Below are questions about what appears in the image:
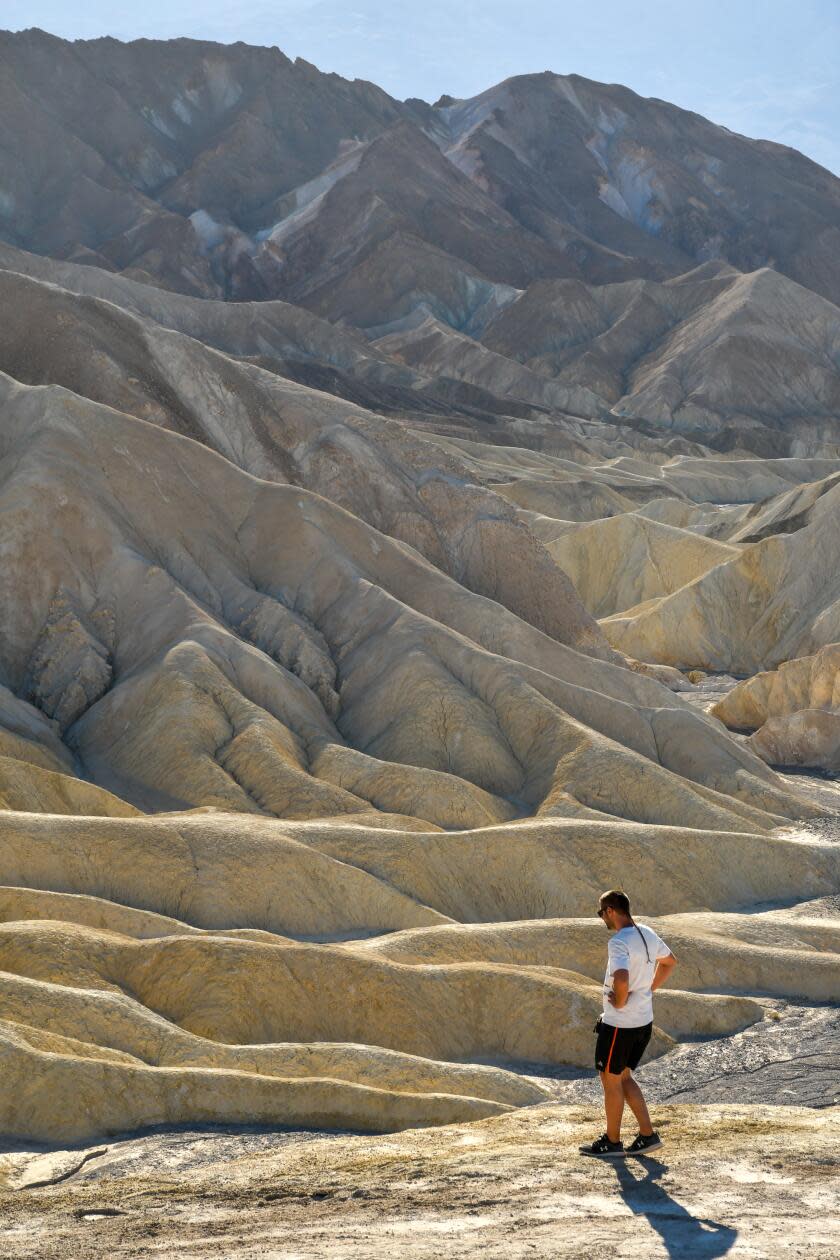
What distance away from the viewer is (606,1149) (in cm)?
1256

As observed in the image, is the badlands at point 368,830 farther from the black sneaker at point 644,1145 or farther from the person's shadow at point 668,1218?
the black sneaker at point 644,1145

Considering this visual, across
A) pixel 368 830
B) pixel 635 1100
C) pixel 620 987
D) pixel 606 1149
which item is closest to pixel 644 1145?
pixel 606 1149

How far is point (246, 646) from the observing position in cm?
4156

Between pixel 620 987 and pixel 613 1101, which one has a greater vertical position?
pixel 620 987

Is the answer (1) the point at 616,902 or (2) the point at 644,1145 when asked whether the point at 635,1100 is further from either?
(1) the point at 616,902

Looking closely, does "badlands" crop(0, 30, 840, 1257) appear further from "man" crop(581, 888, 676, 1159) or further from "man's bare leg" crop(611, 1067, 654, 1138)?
"man" crop(581, 888, 676, 1159)

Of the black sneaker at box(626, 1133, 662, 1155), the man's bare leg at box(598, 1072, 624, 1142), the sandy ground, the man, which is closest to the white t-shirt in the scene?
the man

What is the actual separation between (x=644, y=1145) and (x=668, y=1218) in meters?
1.76

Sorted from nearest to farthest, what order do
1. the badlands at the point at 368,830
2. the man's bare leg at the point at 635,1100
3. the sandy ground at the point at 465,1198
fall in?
the sandy ground at the point at 465,1198
the man's bare leg at the point at 635,1100
the badlands at the point at 368,830

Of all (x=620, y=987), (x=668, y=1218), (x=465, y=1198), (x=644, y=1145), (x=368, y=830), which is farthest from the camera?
(x=368, y=830)

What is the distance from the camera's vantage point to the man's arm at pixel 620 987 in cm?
1209

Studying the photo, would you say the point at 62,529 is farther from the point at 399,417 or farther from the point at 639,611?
the point at 399,417

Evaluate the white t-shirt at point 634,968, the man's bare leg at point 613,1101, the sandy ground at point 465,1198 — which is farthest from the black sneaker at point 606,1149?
the white t-shirt at point 634,968

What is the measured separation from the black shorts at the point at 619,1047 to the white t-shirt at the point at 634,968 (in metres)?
0.05
